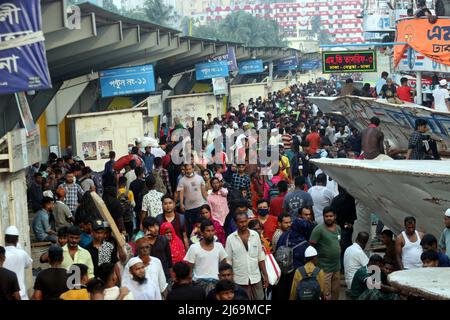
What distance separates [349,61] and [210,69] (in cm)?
1314

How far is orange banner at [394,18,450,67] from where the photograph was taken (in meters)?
29.2

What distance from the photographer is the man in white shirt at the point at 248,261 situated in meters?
11.9

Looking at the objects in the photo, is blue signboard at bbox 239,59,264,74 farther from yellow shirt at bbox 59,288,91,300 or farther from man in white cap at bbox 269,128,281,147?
yellow shirt at bbox 59,288,91,300

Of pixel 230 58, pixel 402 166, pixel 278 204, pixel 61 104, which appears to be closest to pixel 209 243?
pixel 402 166

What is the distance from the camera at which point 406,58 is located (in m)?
31.9

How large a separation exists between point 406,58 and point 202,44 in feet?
51.1

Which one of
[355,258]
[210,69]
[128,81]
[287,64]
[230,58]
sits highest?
[287,64]

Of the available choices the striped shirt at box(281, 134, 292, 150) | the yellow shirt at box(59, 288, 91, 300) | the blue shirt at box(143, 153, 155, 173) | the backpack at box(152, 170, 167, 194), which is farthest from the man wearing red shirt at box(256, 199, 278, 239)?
the striped shirt at box(281, 134, 292, 150)

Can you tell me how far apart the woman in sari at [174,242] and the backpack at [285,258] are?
108cm

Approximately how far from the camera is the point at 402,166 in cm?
1427

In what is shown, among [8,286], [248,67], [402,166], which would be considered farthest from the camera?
[248,67]

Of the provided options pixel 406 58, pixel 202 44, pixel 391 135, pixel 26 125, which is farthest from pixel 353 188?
pixel 202 44

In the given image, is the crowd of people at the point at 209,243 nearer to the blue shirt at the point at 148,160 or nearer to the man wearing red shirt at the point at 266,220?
the man wearing red shirt at the point at 266,220

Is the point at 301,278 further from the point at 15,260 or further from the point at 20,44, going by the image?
the point at 20,44
